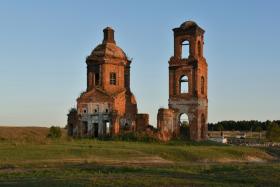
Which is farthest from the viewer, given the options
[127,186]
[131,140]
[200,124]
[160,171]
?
[200,124]

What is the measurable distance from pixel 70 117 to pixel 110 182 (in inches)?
1494

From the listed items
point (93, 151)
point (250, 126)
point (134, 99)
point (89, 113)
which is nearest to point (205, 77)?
point (134, 99)

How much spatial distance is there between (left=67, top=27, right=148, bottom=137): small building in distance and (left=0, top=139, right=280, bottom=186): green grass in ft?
25.1

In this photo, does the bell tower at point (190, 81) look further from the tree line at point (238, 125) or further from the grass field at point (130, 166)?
the tree line at point (238, 125)


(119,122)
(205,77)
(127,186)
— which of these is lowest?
(127,186)

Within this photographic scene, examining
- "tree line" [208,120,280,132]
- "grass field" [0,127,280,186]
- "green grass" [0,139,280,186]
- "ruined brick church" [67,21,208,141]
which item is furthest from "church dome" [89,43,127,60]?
"tree line" [208,120,280,132]

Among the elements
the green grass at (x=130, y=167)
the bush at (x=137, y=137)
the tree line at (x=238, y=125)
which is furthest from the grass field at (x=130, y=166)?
the tree line at (x=238, y=125)

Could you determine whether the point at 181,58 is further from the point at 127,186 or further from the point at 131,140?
the point at 127,186

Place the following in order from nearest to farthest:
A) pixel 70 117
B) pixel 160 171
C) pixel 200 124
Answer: pixel 160 171, pixel 200 124, pixel 70 117

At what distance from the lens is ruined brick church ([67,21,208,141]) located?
51.0 metres

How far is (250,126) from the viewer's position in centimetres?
12438

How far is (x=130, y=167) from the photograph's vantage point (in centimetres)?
2559

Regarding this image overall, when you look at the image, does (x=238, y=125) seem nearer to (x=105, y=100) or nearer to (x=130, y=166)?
(x=105, y=100)

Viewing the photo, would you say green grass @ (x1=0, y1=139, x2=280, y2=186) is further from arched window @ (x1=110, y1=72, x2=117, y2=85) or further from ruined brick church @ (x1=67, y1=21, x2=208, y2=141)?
arched window @ (x1=110, y1=72, x2=117, y2=85)
